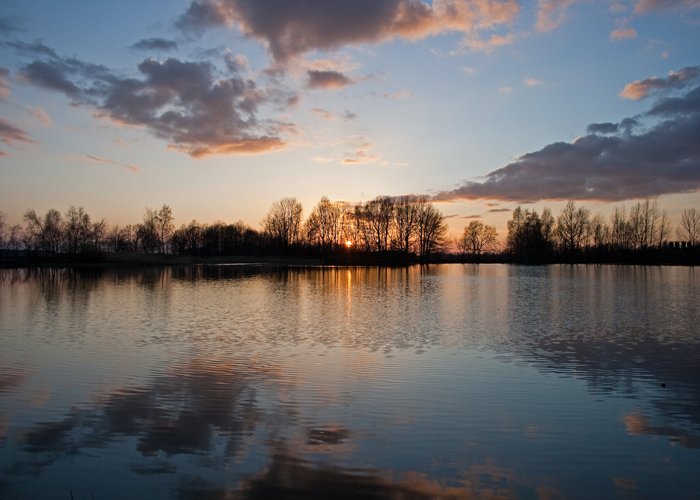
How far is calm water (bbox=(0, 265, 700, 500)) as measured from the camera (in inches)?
184

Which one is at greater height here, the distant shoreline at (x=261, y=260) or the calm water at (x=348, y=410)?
the distant shoreline at (x=261, y=260)

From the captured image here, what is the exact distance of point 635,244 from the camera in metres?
93.9

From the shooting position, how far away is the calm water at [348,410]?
4684mm

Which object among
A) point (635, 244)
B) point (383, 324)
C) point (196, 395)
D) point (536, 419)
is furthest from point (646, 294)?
point (635, 244)

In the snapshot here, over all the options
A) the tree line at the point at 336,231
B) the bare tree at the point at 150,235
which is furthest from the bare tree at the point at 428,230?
the bare tree at the point at 150,235

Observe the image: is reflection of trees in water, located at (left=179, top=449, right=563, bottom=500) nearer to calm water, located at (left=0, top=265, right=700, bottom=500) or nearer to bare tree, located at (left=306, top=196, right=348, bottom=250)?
calm water, located at (left=0, top=265, right=700, bottom=500)

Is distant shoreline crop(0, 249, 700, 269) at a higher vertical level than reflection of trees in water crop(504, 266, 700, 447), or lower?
higher

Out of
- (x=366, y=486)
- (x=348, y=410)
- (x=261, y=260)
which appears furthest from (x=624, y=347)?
(x=261, y=260)

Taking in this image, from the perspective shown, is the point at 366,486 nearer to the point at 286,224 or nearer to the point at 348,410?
the point at 348,410

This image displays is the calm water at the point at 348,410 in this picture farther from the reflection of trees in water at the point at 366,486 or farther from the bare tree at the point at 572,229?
the bare tree at the point at 572,229

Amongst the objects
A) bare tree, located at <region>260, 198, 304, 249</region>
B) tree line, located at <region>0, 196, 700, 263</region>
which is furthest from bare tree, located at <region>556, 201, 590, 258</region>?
bare tree, located at <region>260, 198, 304, 249</region>

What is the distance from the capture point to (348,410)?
22.4 feet

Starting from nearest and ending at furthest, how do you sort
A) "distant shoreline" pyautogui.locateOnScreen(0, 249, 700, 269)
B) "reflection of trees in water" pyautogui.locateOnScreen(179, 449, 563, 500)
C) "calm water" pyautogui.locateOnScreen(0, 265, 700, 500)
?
1. "reflection of trees in water" pyautogui.locateOnScreen(179, 449, 563, 500)
2. "calm water" pyautogui.locateOnScreen(0, 265, 700, 500)
3. "distant shoreline" pyautogui.locateOnScreen(0, 249, 700, 269)

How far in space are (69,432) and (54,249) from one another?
8938cm
